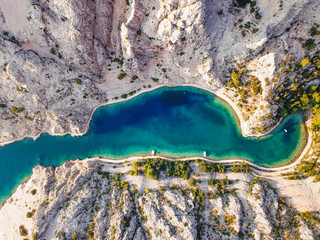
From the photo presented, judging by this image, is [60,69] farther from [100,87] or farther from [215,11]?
[215,11]

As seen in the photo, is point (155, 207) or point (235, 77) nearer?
point (155, 207)

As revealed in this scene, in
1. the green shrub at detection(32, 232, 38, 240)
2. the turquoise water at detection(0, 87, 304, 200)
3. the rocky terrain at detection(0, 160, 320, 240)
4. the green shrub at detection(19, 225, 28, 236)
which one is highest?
the turquoise water at detection(0, 87, 304, 200)

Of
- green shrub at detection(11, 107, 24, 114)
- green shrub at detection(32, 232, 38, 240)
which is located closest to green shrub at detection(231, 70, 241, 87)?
green shrub at detection(11, 107, 24, 114)

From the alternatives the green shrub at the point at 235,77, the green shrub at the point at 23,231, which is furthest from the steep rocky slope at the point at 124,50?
the green shrub at the point at 23,231

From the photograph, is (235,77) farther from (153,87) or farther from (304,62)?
(153,87)

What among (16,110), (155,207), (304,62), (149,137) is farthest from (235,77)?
(16,110)

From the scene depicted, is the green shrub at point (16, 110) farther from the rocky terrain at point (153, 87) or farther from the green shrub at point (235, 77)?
the green shrub at point (235, 77)

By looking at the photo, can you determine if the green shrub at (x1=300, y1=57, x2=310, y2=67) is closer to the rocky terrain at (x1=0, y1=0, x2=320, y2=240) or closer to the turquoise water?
the rocky terrain at (x1=0, y1=0, x2=320, y2=240)

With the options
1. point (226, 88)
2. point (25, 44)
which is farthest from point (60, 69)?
point (226, 88)
